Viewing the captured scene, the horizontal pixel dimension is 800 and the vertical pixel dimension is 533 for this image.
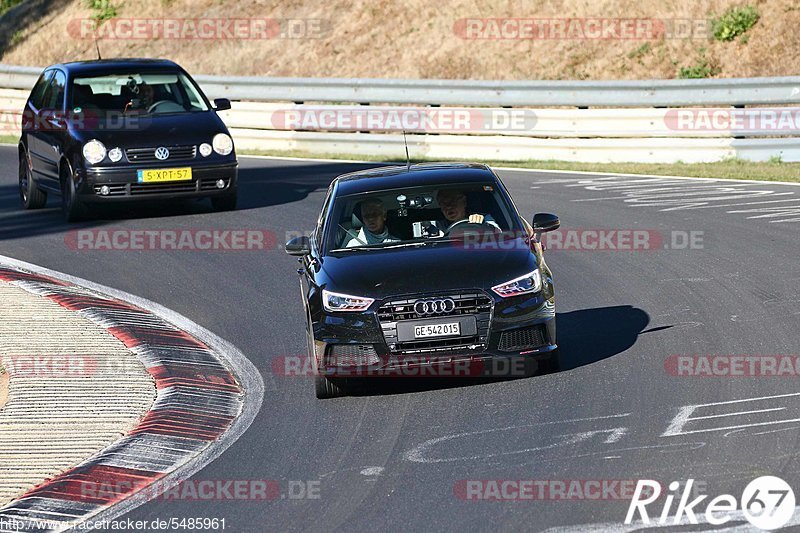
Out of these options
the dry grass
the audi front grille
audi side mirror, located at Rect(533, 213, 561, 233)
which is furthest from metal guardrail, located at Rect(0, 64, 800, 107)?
the audi front grille

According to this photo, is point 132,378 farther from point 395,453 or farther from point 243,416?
point 395,453

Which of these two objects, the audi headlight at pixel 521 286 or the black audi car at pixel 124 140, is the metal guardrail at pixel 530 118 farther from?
the audi headlight at pixel 521 286

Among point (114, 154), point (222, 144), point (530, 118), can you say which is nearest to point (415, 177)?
point (222, 144)

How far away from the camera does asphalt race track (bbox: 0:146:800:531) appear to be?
287 inches

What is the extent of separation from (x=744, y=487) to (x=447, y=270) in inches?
122

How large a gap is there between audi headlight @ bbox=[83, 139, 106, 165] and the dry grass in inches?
472

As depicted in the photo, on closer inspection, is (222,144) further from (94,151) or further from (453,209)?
(453,209)

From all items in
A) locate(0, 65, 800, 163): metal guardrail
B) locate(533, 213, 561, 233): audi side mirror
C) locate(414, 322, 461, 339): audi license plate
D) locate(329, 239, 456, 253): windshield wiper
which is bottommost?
locate(0, 65, 800, 163): metal guardrail

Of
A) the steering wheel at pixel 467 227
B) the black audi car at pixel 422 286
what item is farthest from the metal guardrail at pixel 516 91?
the steering wheel at pixel 467 227

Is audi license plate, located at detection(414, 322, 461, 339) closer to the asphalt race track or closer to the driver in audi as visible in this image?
the asphalt race track

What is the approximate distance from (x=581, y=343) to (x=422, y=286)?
1972 mm

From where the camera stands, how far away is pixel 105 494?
7.75 m

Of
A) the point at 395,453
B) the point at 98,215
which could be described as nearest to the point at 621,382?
the point at 395,453

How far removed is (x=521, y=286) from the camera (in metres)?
9.48
